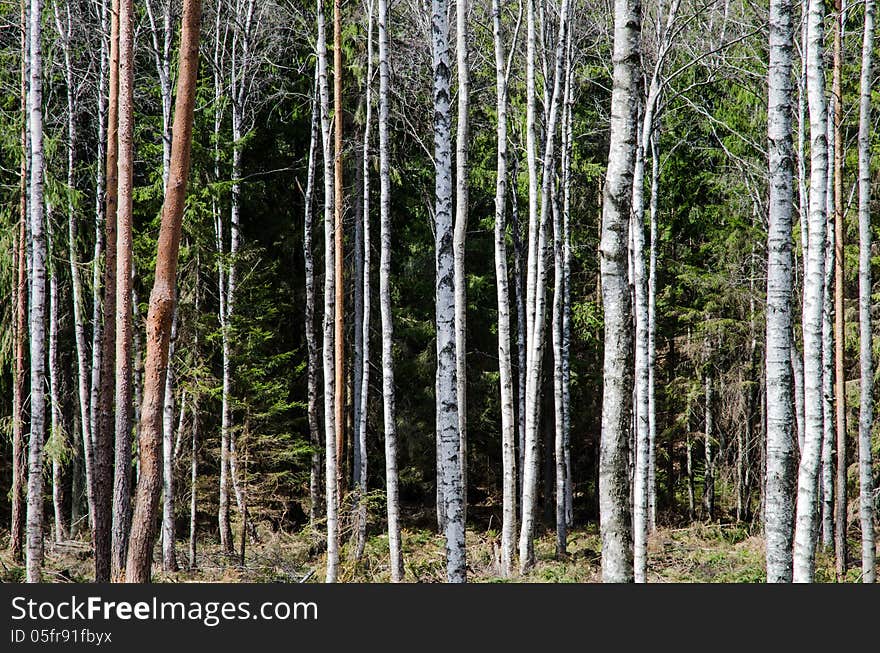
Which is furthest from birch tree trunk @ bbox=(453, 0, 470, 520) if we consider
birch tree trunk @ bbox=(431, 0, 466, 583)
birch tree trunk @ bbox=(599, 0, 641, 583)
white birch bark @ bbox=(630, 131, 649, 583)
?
birch tree trunk @ bbox=(599, 0, 641, 583)

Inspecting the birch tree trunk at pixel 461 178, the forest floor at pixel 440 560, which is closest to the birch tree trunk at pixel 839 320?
the forest floor at pixel 440 560

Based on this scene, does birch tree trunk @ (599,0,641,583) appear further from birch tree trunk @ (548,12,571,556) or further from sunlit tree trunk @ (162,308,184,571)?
sunlit tree trunk @ (162,308,184,571)

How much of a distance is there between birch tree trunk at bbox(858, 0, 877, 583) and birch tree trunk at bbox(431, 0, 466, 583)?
16.3 feet

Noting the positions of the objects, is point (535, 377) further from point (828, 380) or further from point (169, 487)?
point (169, 487)

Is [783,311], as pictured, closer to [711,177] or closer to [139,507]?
[139,507]

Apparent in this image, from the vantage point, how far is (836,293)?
11.0 meters

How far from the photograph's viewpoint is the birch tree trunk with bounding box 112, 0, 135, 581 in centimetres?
779

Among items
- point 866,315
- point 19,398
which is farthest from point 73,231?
point 866,315

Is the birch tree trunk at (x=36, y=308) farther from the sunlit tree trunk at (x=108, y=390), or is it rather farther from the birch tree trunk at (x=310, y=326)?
the birch tree trunk at (x=310, y=326)

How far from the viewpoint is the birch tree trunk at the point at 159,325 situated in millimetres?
6379

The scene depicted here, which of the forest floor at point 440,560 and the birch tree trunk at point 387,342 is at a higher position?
the birch tree trunk at point 387,342

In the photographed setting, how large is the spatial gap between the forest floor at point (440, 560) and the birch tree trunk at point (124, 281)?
322cm

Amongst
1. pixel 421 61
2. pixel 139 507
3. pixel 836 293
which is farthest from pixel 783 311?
pixel 421 61
